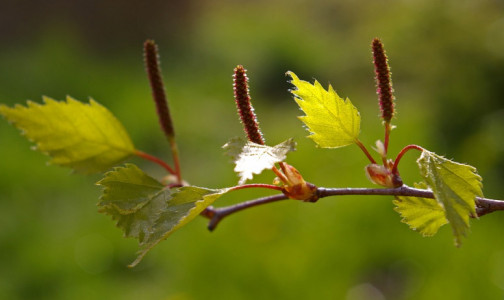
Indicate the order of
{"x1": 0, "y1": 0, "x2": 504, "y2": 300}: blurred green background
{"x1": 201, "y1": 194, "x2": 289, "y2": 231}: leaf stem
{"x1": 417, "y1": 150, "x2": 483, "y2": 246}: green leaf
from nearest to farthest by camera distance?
{"x1": 417, "y1": 150, "x2": 483, "y2": 246}: green leaf, {"x1": 201, "y1": 194, "x2": 289, "y2": 231}: leaf stem, {"x1": 0, "y1": 0, "x2": 504, "y2": 300}: blurred green background

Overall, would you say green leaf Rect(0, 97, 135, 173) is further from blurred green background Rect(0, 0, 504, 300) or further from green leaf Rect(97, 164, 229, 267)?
blurred green background Rect(0, 0, 504, 300)

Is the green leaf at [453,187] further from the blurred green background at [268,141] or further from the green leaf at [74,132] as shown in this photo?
the blurred green background at [268,141]

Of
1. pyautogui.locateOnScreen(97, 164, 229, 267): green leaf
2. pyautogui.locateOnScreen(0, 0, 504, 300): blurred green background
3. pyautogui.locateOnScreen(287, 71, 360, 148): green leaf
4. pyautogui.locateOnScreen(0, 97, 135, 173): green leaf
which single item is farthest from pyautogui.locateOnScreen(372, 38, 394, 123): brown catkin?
pyautogui.locateOnScreen(0, 0, 504, 300): blurred green background

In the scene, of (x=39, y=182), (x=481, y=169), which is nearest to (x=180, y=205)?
(x=481, y=169)

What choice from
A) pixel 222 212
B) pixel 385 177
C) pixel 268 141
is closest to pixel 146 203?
pixel 222 212

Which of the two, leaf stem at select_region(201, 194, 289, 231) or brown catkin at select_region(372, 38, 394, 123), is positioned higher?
brown catkin at select_region(372, 38, 394, 123)

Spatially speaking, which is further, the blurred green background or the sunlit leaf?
the blurred green background

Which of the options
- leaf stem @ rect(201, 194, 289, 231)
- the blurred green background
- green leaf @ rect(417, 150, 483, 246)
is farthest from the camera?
the blurred green background

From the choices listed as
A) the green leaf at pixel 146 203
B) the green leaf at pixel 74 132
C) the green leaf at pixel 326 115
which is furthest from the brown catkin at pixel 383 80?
the green leaf at pixel 74 132
